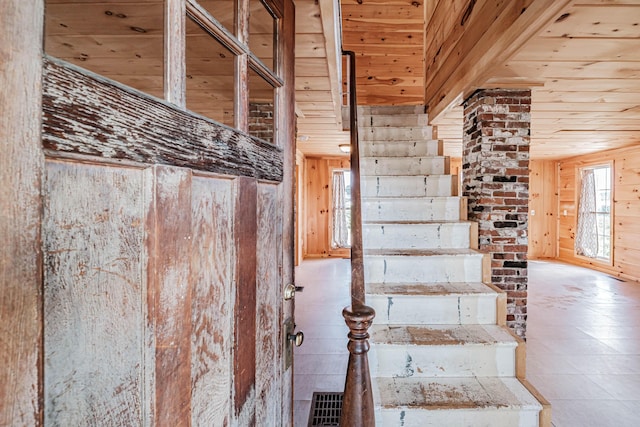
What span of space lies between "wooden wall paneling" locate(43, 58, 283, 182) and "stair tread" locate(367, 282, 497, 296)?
5.51 ft

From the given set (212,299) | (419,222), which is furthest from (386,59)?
(212,299)

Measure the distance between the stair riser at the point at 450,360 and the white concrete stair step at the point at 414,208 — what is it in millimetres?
1245

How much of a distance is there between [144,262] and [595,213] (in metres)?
8.36

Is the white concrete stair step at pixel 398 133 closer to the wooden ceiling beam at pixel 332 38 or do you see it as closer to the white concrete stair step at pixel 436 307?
the wooden ceiling beam at pixel 332 38

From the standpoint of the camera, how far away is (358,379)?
93cm

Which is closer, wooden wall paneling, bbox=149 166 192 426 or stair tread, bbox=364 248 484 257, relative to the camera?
wooden wall paneling, bbox=149 166 192 426

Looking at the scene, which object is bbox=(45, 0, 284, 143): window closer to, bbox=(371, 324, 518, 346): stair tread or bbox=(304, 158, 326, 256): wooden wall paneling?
bbox=(371, 324, 518, 346): stair tread

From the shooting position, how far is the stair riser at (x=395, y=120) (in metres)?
3.67

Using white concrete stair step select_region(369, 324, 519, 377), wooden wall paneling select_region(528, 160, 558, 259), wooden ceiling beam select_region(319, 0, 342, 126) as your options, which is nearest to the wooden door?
wooden ceiling beam select_region(319, 0, 342, 126)

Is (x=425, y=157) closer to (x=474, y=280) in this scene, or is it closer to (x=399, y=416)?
(x=474, y=280)

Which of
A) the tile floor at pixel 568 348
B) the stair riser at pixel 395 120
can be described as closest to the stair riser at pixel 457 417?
the tile floor at pixel 568 348

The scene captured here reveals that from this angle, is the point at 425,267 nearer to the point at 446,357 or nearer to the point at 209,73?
the point at 446,357

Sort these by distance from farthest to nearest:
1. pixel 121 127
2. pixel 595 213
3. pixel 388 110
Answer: pixel 595 213
pixel 388 110
pixel 121 127

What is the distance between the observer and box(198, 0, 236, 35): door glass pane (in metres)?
0.81
